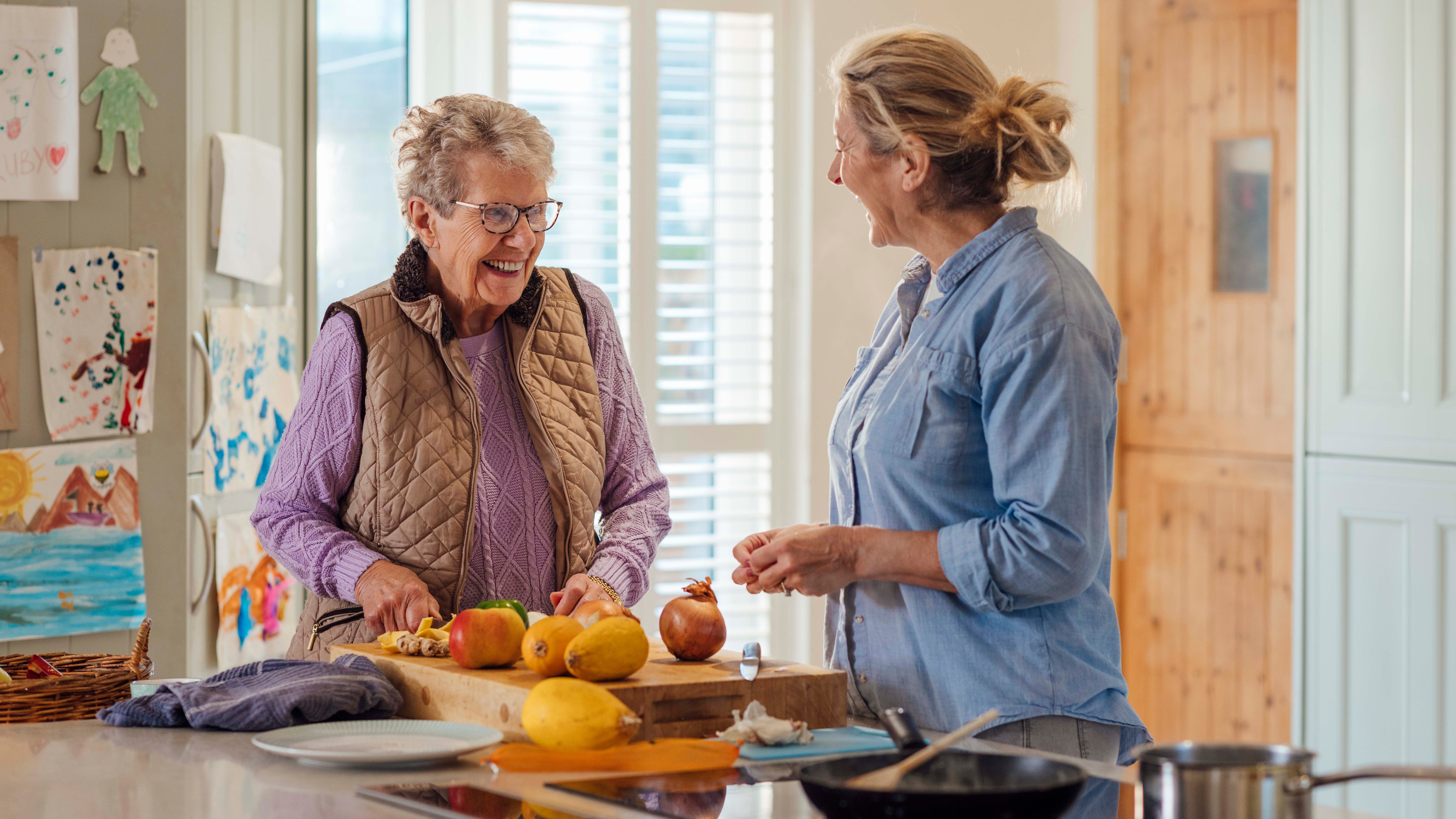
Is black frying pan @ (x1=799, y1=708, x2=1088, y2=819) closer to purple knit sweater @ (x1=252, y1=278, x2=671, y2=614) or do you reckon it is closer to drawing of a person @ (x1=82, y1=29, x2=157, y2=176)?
purple knit sweater @ (x1=252, y1=278, x2=671, y2=614)

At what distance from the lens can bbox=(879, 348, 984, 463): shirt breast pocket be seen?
60.3 inches

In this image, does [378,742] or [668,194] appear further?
[668,194]

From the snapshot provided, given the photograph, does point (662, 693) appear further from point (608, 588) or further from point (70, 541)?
point (70, 541)

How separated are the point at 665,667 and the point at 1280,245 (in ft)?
Answer: 8.72

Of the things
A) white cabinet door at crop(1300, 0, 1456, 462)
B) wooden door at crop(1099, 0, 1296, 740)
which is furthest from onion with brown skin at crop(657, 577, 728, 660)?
wooden door at crop(1099, 0, 1296, 740)

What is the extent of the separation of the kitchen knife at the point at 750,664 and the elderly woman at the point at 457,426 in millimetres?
365

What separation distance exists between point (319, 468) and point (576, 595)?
15.0 inches

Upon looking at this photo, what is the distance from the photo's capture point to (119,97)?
9.02ft

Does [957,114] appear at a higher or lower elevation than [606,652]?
higher

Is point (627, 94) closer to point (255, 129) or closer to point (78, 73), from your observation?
point (255, 129)

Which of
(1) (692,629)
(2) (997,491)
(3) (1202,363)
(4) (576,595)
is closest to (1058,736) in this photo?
(2) (997,491)

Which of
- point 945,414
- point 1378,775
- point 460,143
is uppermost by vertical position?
point 460,143

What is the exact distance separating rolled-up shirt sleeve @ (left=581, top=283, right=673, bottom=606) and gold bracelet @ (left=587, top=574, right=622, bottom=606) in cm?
6

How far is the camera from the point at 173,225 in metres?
2.83
